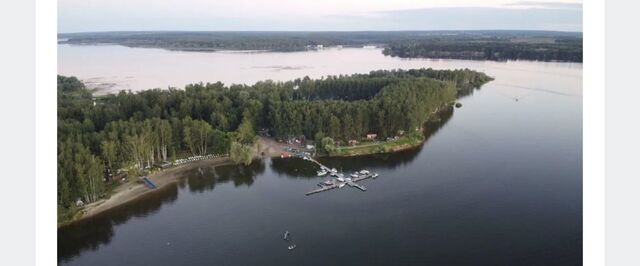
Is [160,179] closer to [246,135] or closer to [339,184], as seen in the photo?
[246,135]

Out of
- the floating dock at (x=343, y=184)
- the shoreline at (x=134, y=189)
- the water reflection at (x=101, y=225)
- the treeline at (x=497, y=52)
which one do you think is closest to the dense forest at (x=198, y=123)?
the shoreline at (x=134, y=189)

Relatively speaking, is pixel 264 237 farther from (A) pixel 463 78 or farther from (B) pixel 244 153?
(A) pixel 463 78

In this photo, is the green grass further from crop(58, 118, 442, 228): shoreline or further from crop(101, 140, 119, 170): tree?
crop(101, 140, 119, 170): tree

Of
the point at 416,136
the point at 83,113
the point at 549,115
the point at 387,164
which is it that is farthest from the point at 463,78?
the point at 83,113

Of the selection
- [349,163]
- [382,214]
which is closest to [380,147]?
[349,163]

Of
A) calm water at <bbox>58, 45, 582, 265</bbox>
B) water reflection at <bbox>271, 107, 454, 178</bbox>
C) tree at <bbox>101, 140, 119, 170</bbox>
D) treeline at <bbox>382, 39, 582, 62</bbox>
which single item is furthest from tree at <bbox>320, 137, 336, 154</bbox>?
treeline at <bbox>382, 39, 582, 62</bbox>

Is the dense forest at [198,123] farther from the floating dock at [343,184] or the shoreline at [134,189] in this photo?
the floating dock at [343,184]
